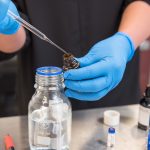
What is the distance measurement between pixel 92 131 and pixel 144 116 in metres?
0.13

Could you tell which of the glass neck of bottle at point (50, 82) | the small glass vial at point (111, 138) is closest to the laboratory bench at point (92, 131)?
the small glass vial at point (111, 138)

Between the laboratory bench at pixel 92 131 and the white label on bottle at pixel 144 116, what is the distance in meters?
0.02

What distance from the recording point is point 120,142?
0.74 metres

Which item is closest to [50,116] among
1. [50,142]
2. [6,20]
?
[50,142]

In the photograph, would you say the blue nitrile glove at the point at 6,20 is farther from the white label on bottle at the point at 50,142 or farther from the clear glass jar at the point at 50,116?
the white label on bottle at the point at 50,142

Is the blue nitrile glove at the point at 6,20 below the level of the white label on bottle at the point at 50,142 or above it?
above

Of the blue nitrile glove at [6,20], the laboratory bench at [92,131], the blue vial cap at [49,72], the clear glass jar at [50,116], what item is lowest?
the laboratory bench at [92,131]

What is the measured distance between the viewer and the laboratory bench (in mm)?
732

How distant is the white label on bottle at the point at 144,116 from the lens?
77cm

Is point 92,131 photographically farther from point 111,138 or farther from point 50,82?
point 50,82

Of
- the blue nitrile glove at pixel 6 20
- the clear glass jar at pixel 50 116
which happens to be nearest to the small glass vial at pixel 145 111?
the clear glass jar at pixel 50 116

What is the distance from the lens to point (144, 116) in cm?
78

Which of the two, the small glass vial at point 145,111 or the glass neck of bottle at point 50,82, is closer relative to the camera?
the glass neck of bottle at point 50,82

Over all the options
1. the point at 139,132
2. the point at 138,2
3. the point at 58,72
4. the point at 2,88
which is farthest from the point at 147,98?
the point at 2,88
